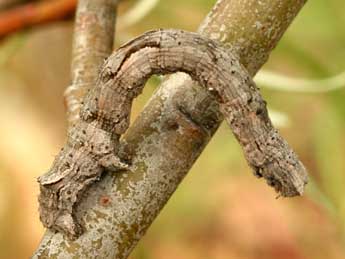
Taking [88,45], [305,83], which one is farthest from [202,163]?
[88,45]

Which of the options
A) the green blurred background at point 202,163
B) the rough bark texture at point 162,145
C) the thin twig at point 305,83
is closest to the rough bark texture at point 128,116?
the rough bark texture at point 162,145

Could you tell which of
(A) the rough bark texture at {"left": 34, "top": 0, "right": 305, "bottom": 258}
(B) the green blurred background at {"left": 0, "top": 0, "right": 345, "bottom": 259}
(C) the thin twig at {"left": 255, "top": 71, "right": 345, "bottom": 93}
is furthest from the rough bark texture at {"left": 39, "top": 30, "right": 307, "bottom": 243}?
(B) the green blurred background at {"left": 0, "top": 0, "right": 345, "bottom": 259}

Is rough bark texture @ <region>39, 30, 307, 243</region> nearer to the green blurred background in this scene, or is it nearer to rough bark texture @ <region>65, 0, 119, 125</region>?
rough bark texture @ <region>65, 0, 119, 125</region>

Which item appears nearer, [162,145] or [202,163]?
[162,145]

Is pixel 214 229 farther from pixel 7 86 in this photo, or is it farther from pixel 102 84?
pixel 102 84

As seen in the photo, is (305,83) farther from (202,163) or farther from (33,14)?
(202,163)

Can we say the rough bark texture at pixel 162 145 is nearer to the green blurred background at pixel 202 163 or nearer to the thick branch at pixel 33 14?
the thick branch at pixel 33 14
